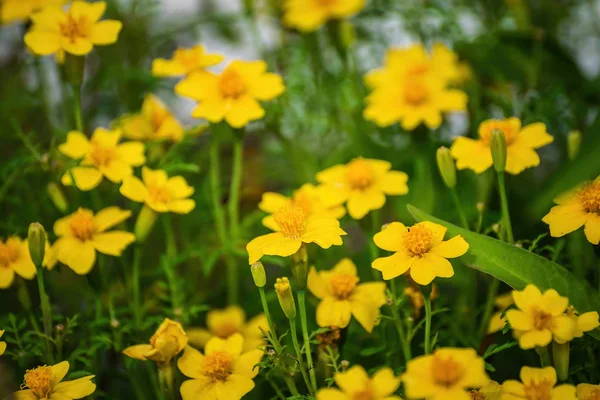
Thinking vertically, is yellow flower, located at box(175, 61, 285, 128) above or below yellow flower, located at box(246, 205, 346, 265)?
above

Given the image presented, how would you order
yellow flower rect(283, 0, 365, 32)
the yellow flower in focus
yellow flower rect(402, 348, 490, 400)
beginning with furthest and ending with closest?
yellow flower rect(283, 0, 365, 32)
the yellow flower in focus
yellow flower rect(402, 348, 490, 400)

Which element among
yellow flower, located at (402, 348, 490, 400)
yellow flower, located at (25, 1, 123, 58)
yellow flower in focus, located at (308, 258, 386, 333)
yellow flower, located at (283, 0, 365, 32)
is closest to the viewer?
yellow flower, located at (402, 348, 490, 400)

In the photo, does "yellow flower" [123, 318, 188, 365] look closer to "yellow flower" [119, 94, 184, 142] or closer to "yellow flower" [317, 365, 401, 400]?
"yellow flower" [317, 365, 401, 400]

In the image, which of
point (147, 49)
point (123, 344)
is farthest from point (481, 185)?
point (147, 49)

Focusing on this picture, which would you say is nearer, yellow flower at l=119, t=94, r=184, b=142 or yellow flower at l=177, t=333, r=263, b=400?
yellow flower at l=177, t=333, r=263, b=400

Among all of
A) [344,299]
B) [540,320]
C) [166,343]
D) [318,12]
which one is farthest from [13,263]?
[318,12]

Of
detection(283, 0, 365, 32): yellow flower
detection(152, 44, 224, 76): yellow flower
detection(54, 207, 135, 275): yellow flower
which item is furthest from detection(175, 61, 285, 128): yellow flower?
detection(283, 0, 365, 32): yellow flower

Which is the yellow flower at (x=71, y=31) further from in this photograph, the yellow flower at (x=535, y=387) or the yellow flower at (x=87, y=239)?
the yellow flower at (x=535, y=387)

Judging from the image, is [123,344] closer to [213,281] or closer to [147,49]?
[213,281]
